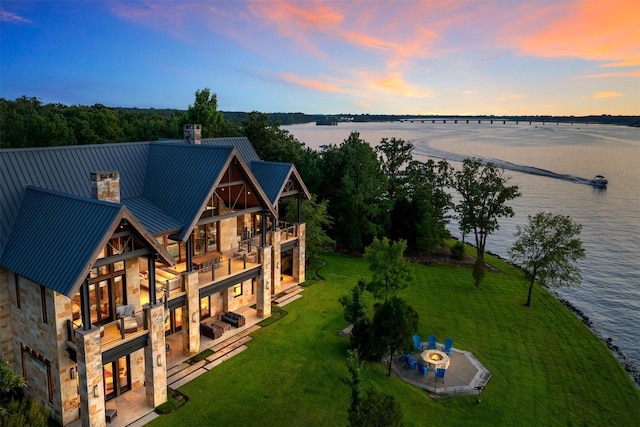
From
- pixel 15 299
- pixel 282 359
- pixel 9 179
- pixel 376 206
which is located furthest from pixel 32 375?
pixel 376 206

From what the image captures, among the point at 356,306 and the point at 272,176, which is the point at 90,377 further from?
the point at 272,176

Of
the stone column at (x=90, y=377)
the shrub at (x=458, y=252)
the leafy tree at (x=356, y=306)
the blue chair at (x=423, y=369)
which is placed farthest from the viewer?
the shrub at (x=458, y=252)

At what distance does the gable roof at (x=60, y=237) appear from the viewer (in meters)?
15.6

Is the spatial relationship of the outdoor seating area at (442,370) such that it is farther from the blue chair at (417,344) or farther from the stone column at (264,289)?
the stone column at (264,289)

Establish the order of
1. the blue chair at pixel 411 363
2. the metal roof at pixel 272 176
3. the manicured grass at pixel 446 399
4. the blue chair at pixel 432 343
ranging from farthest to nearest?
the metal roof at pixel 272 176 < the blue chair at pixel 432 343 < the blue chair at pixel 411 363 < the manicured grass at pixel 446 399

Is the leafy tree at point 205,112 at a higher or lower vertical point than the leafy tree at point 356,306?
higher

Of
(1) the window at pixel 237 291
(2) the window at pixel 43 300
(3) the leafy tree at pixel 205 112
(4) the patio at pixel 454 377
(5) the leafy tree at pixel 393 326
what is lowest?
(4) the patio at pixel 454 377

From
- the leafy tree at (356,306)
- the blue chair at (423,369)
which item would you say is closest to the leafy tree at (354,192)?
the leafy tree at (356,306)

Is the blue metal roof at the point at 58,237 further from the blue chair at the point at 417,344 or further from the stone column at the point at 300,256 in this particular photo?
the stone column at the point at 300,256

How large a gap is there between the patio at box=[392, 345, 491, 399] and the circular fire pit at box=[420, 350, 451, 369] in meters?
0.40

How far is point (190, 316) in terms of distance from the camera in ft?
74.4

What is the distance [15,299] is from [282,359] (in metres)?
12.6

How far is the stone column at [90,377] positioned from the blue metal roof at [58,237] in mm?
2347

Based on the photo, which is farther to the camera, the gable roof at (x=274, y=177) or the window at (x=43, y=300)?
the gable roof at (x=274, y=177)
